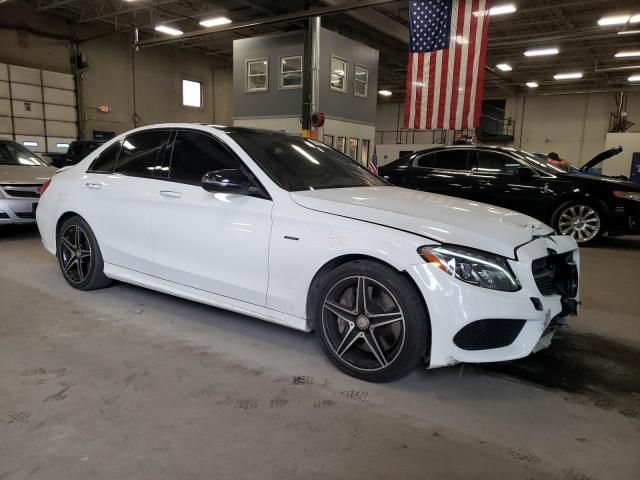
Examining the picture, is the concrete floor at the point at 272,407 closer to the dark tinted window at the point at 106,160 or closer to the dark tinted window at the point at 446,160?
the dark tinted window at the point at 106,160

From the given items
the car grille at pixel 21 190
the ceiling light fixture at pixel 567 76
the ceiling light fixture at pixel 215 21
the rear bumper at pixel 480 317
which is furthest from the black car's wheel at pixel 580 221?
the ceiling light fixture at pixel 567 76

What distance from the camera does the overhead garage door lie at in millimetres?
16391

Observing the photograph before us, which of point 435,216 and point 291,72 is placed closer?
point 435,216

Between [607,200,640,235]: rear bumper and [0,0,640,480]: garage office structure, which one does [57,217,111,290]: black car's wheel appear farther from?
[607,200,640,235]: rear bumper

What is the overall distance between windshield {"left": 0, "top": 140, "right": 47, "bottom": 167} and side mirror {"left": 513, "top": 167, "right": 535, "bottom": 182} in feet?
24.5

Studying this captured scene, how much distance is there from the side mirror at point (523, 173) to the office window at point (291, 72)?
979cm

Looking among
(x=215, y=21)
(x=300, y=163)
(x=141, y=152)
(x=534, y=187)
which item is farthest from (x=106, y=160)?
(x=215, y=21)

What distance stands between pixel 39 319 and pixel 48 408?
1.45 m

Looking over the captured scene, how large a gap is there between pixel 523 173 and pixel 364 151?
10869mm

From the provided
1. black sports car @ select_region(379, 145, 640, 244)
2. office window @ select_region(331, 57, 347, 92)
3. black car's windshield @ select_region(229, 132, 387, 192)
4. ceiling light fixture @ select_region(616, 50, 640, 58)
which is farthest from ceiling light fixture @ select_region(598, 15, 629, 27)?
black car's windshield @ select_region(229, 132, 387, 192)

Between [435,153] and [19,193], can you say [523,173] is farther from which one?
[19,193]

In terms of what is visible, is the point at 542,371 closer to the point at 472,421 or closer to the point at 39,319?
the point at 472,421

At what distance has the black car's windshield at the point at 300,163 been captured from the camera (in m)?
3.15

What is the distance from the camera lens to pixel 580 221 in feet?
24.0
